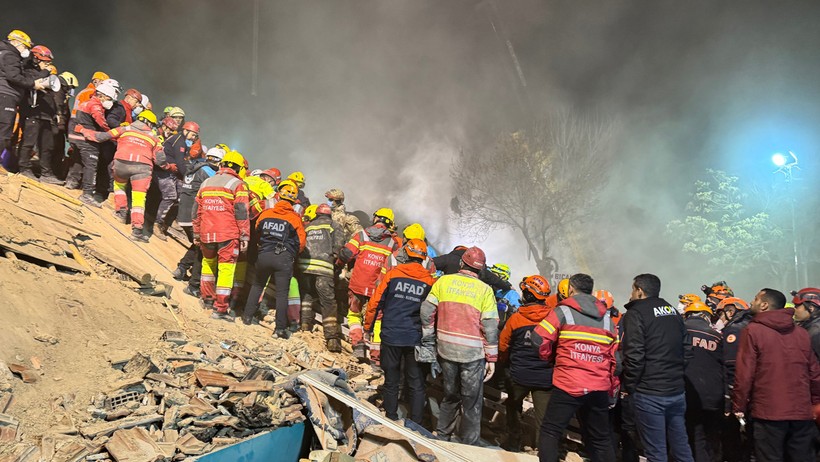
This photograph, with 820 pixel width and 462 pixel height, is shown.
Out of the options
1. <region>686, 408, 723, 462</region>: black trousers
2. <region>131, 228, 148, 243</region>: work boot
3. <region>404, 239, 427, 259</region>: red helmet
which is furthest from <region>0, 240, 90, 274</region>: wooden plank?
<region>686, 408, 723, 462</region>: black trousers

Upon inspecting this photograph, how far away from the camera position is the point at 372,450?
4441mm

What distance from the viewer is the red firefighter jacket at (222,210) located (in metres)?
6.88

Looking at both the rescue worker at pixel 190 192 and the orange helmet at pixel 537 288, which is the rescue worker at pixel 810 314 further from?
the rescue worker at pixel 190 192

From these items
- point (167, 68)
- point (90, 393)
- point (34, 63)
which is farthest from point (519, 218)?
point (90, 393)

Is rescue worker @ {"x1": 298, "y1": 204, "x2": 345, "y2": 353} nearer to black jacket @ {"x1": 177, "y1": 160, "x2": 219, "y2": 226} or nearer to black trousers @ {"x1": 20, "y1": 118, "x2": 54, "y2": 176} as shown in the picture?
black jacket @ {"x1": 177, "y1": 160, "x2": 219, "y2": 226}

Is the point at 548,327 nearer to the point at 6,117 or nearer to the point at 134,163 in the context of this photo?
the point at 134,163

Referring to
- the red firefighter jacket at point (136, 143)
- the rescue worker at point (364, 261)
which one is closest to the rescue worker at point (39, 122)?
the red firefighter jacket at point (136, 143)

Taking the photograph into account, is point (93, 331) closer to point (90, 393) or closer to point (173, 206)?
point (90, 393)

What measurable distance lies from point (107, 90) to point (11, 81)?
1276mm

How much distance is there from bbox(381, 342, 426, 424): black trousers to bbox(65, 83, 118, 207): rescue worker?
19.4 feet

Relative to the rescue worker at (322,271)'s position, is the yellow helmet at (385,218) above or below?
above

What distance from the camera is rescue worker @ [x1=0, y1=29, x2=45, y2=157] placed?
7434 millimetres

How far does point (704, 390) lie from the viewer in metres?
4.93

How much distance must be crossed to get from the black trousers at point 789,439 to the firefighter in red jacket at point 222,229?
656 centimetres
